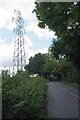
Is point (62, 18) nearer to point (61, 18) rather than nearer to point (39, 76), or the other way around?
point (61, 18)

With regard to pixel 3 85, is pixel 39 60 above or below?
above

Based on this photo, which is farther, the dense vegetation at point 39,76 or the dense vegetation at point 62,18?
the dense vegetation at point 62,18

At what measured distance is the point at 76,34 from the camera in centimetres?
3931

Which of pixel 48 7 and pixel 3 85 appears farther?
pixel 48 7

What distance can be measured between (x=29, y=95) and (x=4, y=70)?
1.47 meters

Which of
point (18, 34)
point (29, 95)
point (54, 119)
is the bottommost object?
point (54, 119)

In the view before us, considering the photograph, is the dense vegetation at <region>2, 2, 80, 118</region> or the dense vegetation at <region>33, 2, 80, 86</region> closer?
the dense vegetation at <region>2, 2, 80, 118</region>

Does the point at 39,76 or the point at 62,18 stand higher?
the point at 62,18

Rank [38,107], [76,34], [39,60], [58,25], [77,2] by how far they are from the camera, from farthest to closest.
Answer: [39,60] → [76,34] → [58,25] → [77,2] → [38,107]

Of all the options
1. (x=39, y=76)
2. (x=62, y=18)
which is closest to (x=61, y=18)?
(x=62, y=18)

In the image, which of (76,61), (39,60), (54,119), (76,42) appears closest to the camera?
(54,119)


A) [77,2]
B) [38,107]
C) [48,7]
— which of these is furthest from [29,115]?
[48,7]

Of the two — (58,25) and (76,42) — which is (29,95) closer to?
(58,25)

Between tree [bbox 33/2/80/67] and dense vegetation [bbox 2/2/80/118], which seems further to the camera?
tree [bbox 33/2/80/67]
